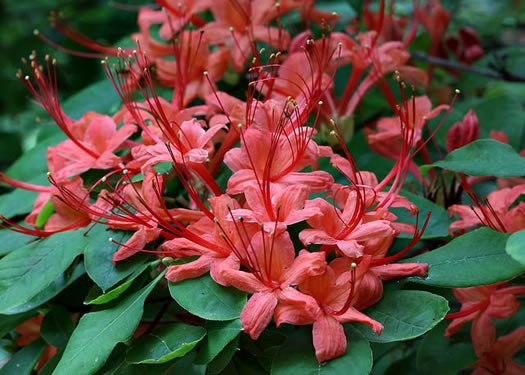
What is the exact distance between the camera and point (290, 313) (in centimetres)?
75

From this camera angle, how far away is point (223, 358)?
78 cm

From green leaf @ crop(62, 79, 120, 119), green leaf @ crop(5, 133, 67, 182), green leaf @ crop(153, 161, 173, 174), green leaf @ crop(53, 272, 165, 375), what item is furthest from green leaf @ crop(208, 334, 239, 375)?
green leaf @ crop(62, 79, 120, 119)

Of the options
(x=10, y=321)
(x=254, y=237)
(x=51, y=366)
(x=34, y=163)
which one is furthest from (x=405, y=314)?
(x=34, y=163)

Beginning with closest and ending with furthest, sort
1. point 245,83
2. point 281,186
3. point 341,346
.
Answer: point 341,346 → point 281,186 → point 245,83

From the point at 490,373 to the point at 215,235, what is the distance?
624 mm

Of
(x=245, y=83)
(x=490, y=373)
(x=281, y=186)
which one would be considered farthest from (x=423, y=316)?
(x=245, y=83)

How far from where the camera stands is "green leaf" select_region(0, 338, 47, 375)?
972 millimetres

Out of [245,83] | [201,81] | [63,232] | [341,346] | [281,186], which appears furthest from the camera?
[245,83]

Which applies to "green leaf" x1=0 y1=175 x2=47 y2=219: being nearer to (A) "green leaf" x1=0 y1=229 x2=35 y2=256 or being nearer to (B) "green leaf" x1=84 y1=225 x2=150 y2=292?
(A) "green leaf" x1=0 y1=229 x2=35 y2=256

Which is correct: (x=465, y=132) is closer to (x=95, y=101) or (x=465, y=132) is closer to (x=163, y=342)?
(x=163, y=342)

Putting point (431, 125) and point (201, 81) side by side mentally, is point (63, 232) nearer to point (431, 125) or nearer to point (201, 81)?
point (201, 81)

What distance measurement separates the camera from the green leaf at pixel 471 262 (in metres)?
0.77

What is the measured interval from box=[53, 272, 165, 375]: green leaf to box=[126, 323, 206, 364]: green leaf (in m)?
0.05

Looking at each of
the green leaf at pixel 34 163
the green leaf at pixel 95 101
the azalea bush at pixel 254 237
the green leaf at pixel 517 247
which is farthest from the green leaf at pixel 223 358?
the green leaf at pixel 95 101
